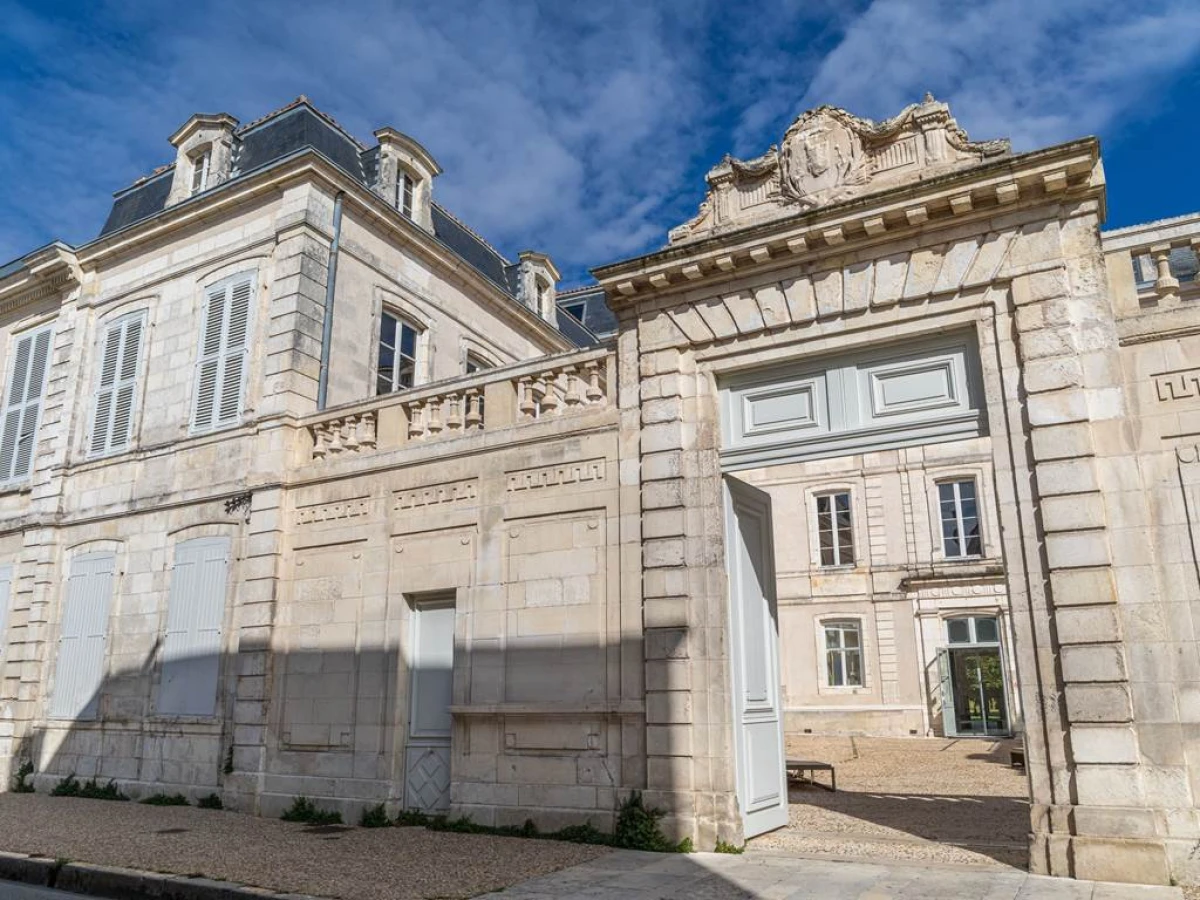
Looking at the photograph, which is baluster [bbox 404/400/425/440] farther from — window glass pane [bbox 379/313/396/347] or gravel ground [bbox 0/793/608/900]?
gravel ground [bbox 0/793/608/900]

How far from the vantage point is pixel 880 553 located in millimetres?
18188

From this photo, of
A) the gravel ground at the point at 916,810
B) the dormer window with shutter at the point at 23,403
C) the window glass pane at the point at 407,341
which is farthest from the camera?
the dormer window with shutter at the point at 23,403

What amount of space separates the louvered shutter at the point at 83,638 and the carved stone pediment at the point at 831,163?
786cm

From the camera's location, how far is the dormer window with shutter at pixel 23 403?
12438 mm

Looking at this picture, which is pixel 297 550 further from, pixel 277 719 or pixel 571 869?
pixel 571 869

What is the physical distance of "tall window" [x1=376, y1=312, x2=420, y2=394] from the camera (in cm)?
1120

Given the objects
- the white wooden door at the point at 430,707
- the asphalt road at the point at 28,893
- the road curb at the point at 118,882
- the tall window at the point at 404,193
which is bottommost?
the asphalt road at the point at 28,893

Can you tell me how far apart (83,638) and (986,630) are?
14.8m

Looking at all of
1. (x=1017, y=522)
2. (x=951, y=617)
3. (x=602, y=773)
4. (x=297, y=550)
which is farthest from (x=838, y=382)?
(x=951, y=617)

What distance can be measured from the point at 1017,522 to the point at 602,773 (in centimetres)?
336

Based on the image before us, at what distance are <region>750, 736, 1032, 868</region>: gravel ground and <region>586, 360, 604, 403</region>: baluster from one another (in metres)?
3.58

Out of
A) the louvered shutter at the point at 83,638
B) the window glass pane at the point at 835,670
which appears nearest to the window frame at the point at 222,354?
the louvered shutter at the point at 83,638

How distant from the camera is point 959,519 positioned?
1780cm

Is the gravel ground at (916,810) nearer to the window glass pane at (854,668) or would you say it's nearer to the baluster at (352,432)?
the window glass pane at (854,668)
